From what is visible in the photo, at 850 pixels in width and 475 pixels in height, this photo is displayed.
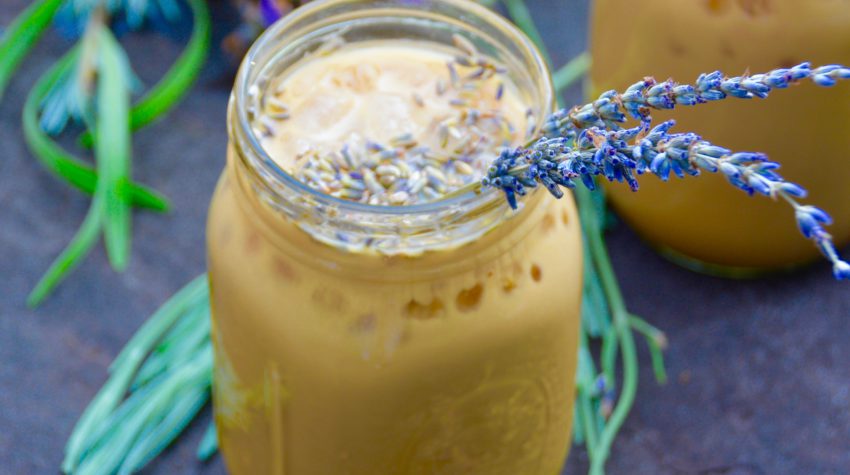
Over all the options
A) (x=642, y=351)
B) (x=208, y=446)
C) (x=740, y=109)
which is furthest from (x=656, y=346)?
(x=208, y=446)

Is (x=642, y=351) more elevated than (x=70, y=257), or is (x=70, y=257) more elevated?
(x=70, y=257)

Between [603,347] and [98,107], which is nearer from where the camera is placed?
[603,347]

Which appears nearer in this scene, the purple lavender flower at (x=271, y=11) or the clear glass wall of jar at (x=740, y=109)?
the clear glass wall of jar at (x=740, y=109)

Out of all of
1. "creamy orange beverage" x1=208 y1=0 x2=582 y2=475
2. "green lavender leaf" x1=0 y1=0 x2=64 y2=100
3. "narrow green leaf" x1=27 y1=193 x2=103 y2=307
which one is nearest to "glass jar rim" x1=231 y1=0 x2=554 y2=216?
"creamy orange beverage" x1=208 y1=0 x2=582 y2=475

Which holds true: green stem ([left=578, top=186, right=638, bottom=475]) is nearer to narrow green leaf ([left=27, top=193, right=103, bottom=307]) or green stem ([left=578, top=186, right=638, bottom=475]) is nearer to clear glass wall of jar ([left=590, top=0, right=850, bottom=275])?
clear glass wall of jar ([left=590, top=0, right=850, bottom=275])

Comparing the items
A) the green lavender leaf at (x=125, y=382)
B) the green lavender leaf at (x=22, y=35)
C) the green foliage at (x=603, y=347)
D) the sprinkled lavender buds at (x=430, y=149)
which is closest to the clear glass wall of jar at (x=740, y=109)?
the green foliage at (x=603, y=347)

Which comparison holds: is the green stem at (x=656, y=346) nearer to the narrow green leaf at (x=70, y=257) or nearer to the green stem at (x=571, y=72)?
the green stem at (x=571, y=72)

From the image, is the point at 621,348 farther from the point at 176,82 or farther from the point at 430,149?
the point at 176,82
